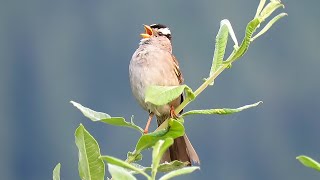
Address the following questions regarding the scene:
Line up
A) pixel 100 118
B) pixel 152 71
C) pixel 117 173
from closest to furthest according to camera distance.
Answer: pixel 117 173 < pixel 100 118 < pixel 152 71

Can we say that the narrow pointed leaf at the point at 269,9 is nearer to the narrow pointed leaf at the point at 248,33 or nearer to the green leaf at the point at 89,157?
the narrow pointed leaf at the point at 248,33

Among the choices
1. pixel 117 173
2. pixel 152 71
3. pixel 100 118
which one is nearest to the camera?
pixel 117 173

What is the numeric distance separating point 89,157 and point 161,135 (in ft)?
0.18

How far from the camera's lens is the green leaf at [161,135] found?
37cm

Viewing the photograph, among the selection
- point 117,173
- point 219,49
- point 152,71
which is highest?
point 152,71

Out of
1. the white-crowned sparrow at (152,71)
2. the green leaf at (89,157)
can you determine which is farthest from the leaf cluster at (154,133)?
the white-crowned sparrow at (152,71)

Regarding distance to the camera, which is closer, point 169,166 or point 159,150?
point 159,150

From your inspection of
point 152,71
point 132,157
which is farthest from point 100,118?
point 152,71

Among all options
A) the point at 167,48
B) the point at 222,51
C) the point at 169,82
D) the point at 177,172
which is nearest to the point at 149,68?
the point at 169,82

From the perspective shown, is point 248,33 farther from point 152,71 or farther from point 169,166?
point 152,71

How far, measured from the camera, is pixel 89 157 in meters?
0.35

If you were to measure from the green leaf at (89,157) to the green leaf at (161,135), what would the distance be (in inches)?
1.5

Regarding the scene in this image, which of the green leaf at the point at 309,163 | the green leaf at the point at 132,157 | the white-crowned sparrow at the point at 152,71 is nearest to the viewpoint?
the green leaf at the point at 309,163

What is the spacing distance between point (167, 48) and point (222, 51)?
100cm
